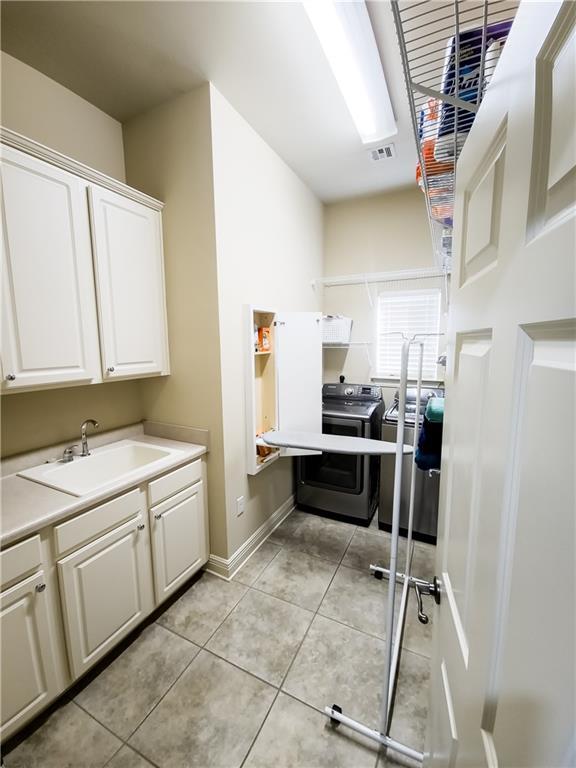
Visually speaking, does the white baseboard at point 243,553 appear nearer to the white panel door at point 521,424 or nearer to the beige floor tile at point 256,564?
the beige floor tile at point 256,564

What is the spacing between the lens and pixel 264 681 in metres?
1.45

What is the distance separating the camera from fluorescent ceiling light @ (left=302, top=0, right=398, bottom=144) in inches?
51.3

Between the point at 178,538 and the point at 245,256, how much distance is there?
5.81 feet

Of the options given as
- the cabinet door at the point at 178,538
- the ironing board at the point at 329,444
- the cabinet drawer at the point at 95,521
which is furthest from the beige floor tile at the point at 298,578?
the cabinet drawer at the point at 95,521

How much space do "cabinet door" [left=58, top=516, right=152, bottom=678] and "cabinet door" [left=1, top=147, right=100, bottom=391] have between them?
0.78 metres

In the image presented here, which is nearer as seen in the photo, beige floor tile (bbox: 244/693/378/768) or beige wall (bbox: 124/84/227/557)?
beige floor tile (bbox: 244/693/378/768)

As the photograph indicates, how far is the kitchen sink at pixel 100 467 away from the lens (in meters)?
1.52

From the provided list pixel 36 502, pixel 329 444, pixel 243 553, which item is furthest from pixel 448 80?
pixel 243 553

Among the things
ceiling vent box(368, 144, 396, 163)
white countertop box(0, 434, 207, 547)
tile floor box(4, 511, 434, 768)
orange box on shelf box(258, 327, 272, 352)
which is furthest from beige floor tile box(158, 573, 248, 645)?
ceiling vent box(368, 144, 396, 163)

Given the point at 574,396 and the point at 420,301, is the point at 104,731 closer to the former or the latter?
the point at 574,396

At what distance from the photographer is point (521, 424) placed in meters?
0.43

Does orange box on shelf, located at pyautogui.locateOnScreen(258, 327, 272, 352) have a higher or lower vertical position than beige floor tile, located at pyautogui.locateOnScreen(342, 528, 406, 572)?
higher

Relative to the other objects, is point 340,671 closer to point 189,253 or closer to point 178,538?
point 178,538

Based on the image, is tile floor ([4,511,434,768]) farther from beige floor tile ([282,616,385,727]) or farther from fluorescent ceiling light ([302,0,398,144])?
fluorescent ceiling light ([302,0,398,144])
